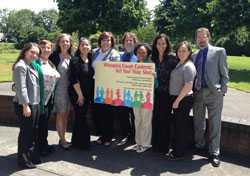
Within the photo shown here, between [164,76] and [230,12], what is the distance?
15.8 metres

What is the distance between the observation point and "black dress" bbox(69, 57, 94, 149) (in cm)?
662

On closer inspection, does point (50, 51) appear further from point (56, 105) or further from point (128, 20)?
point (128, 20)

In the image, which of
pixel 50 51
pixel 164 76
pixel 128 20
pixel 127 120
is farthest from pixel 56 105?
pixel 128 20

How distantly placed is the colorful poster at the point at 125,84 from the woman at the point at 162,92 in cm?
18

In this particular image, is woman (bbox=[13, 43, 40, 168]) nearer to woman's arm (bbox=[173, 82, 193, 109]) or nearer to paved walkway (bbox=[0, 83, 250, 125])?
woman's arm (bbox=[173, 82, 193, 109])

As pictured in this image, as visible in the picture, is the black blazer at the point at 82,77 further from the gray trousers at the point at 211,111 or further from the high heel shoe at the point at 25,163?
the gray trousers at the point at 211,111

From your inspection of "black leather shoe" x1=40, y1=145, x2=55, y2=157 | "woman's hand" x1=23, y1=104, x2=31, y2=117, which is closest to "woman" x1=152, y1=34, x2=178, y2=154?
"black leather shoe" x1=40, y1=145, x2=55, y2=157

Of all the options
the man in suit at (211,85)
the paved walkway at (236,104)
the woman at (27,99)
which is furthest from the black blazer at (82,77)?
the paved walkway at (236,104)

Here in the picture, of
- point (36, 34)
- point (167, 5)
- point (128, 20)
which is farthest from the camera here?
point (36, 34)

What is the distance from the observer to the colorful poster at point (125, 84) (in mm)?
6445

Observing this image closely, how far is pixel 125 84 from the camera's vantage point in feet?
22.1

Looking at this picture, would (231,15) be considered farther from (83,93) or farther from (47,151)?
(47,151)

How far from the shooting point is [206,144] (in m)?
6.74

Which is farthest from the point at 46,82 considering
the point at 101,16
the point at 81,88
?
the point at 101,16
